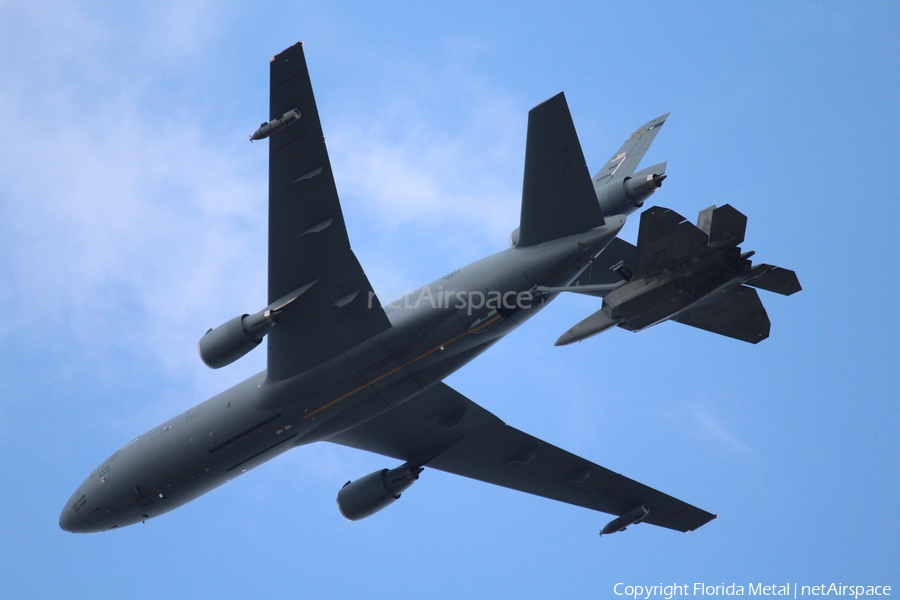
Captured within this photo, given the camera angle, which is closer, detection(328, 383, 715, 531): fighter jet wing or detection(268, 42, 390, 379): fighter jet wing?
detection(268, 42, 390, 379): fighter jet wing

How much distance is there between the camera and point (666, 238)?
20.2 meters

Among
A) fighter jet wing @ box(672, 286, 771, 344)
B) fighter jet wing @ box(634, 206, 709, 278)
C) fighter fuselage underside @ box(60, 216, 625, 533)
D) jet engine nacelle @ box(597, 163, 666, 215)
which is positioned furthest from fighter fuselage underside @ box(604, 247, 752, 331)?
jet engine nacelle @ box(597, 163, 666, 215)

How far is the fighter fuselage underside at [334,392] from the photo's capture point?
22406 mm

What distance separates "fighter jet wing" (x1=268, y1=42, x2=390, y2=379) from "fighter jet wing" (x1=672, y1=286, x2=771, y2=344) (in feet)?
24.4

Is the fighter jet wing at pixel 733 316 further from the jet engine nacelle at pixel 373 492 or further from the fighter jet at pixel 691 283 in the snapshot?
the jet engine nacelle at pixel 373 492

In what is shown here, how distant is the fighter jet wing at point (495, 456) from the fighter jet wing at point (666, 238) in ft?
30.5

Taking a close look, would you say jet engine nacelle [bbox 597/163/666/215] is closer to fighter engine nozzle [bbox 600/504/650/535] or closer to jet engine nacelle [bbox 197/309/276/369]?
jet engine nacelle [bbox 197/309/276/369]

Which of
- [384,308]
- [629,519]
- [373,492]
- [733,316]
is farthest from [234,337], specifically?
[629,519]

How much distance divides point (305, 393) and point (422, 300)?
161 inches

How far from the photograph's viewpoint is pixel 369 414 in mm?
25234

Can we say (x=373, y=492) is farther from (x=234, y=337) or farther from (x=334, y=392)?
(x=234, y=337)

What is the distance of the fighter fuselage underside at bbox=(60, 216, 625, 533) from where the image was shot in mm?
22406

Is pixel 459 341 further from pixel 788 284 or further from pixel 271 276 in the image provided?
pixel 788 284

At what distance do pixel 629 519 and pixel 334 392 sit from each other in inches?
431
